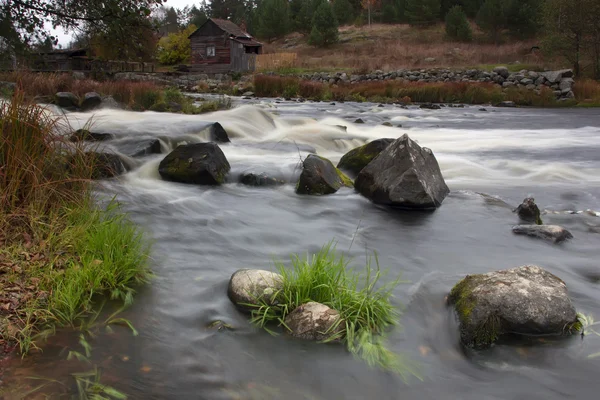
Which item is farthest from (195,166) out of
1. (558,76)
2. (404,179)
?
(558,76)

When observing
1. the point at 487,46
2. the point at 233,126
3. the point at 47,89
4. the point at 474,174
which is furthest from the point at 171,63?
the point at 474,174

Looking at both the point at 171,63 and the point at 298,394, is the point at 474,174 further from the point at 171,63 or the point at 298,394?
the point at 171,63

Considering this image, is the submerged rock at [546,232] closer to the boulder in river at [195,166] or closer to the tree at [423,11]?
the boulder in river at [195,166]

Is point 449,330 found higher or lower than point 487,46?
lower

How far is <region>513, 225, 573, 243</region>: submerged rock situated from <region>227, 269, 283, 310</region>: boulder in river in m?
3.50

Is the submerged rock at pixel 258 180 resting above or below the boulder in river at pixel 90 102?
below

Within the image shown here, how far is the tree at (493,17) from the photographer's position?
195 ft

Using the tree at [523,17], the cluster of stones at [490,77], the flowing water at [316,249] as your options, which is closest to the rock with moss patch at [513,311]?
the flowing water at [316,249]

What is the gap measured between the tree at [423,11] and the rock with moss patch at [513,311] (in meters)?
Answer: 71.7

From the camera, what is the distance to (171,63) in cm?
6247

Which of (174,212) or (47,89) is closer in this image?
(174,212)

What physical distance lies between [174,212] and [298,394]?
399 centimetres

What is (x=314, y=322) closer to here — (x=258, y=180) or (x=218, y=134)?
(x=258, y=180)

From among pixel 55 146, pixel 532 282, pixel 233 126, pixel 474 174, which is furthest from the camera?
pixel 233 126
